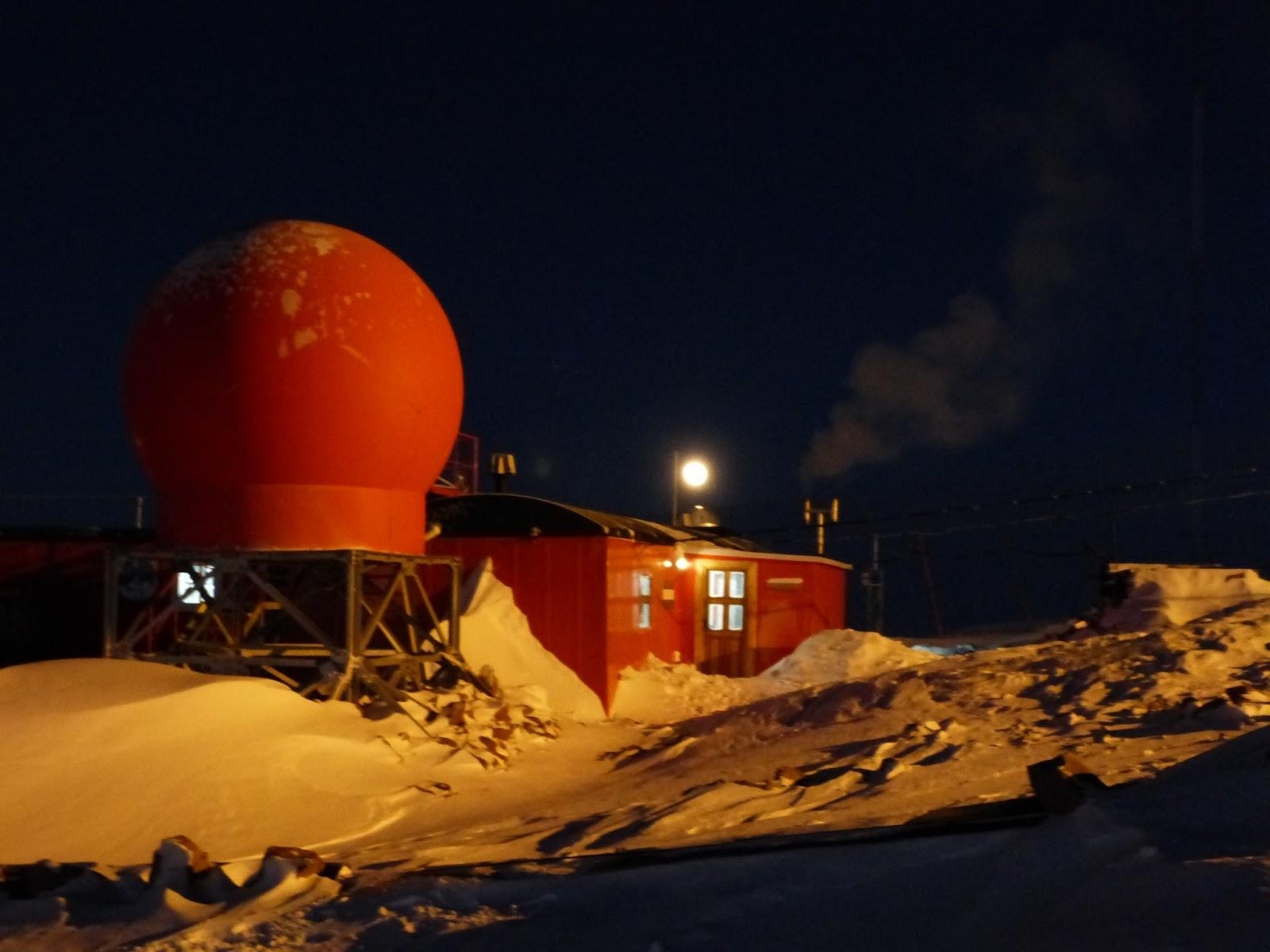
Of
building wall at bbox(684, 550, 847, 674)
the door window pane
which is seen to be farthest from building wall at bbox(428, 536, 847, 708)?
building wall at bbox(684, 550, 847, 674)

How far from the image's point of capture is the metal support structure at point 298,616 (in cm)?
1200

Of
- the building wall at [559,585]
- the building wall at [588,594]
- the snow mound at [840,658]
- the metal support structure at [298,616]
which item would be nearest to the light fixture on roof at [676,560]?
the building wall at [588,594]

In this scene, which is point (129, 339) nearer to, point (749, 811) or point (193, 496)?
point (193, 496)

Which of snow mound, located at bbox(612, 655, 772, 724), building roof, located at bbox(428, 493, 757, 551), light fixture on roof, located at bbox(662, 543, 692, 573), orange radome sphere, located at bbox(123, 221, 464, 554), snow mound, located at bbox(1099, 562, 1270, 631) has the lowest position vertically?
snow mound, located at bbox(612, 655, 772, 724)

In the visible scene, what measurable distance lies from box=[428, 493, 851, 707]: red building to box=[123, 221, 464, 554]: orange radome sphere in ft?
11.3

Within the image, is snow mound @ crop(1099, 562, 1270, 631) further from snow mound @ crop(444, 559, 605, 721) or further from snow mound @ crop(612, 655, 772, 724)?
snow mound @ crop(444, 559, 605, 721)

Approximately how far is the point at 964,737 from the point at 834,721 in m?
2.00

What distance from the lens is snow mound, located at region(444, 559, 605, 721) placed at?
1465 cm

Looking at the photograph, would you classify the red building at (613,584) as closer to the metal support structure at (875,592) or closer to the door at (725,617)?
the door at (725,617)

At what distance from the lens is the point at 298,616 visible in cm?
1200

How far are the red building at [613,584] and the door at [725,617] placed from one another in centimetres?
2

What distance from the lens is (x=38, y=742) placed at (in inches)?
357

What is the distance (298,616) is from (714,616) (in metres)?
9.93

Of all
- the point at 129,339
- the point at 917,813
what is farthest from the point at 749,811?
the point at 129,339
